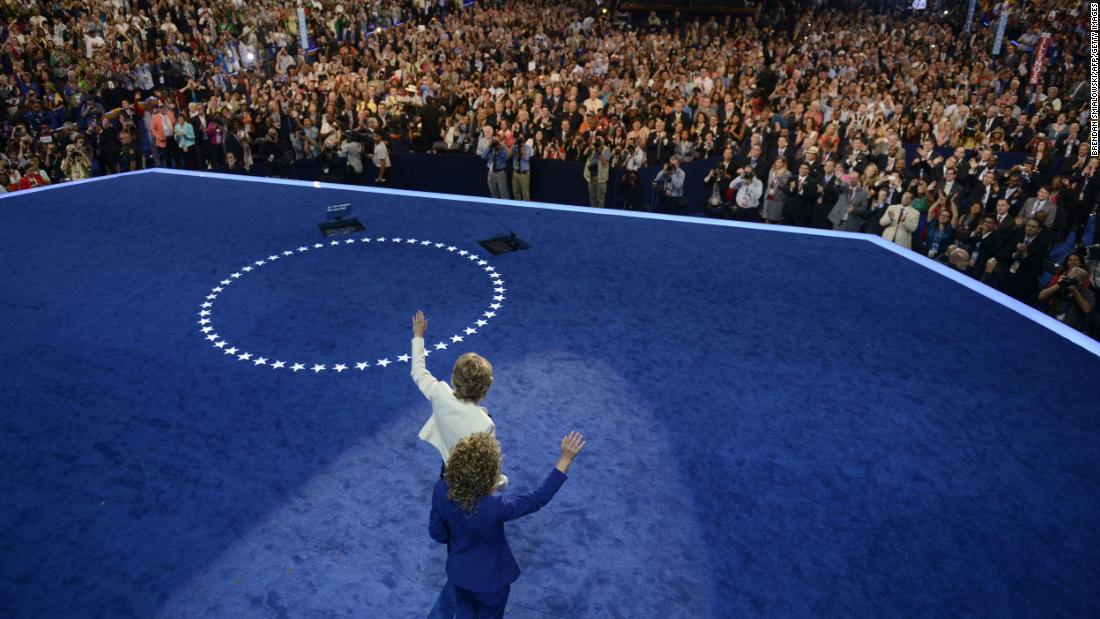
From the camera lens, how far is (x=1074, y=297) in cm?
766

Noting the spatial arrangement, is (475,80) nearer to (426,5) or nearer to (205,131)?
(205,131)

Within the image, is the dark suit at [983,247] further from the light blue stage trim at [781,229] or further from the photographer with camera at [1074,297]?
the photographer with camera at [1074,297]

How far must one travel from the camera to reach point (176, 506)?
5.35m

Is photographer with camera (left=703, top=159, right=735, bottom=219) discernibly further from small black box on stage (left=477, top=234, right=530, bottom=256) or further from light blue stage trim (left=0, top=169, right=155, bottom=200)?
light blue stage trim (left=0, top=169, right=155, bottom=200)

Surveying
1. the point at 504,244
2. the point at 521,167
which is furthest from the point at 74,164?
the point at 504,244

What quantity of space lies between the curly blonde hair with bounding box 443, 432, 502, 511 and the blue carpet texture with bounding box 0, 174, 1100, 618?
149 centimetres

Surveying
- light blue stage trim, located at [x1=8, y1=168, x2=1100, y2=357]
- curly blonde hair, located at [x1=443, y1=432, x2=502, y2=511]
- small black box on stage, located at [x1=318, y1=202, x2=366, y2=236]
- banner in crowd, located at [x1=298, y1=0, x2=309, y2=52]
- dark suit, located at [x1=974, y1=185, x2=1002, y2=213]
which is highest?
banner in crowd, located at [x1=298, y1=0, x2=309, y2=52]

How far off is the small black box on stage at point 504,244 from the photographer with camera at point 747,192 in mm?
3990

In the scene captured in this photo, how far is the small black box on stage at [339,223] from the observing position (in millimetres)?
10812

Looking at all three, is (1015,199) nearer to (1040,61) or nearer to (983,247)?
(983,247)

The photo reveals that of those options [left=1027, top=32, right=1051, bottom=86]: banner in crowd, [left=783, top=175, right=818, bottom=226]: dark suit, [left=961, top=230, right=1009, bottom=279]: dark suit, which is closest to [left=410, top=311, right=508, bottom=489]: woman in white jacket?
[left=961, top=230, right=1009, bottom=279]: dark suit

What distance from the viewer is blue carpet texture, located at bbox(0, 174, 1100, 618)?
4.68 m

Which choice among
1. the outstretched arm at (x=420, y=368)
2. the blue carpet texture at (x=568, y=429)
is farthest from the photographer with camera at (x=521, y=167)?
the outstretched arm at (x=420, y=368)

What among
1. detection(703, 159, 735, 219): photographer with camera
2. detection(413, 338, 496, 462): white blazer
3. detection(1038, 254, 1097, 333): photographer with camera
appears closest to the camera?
detection(413, 338, 496, 462): white blazer
